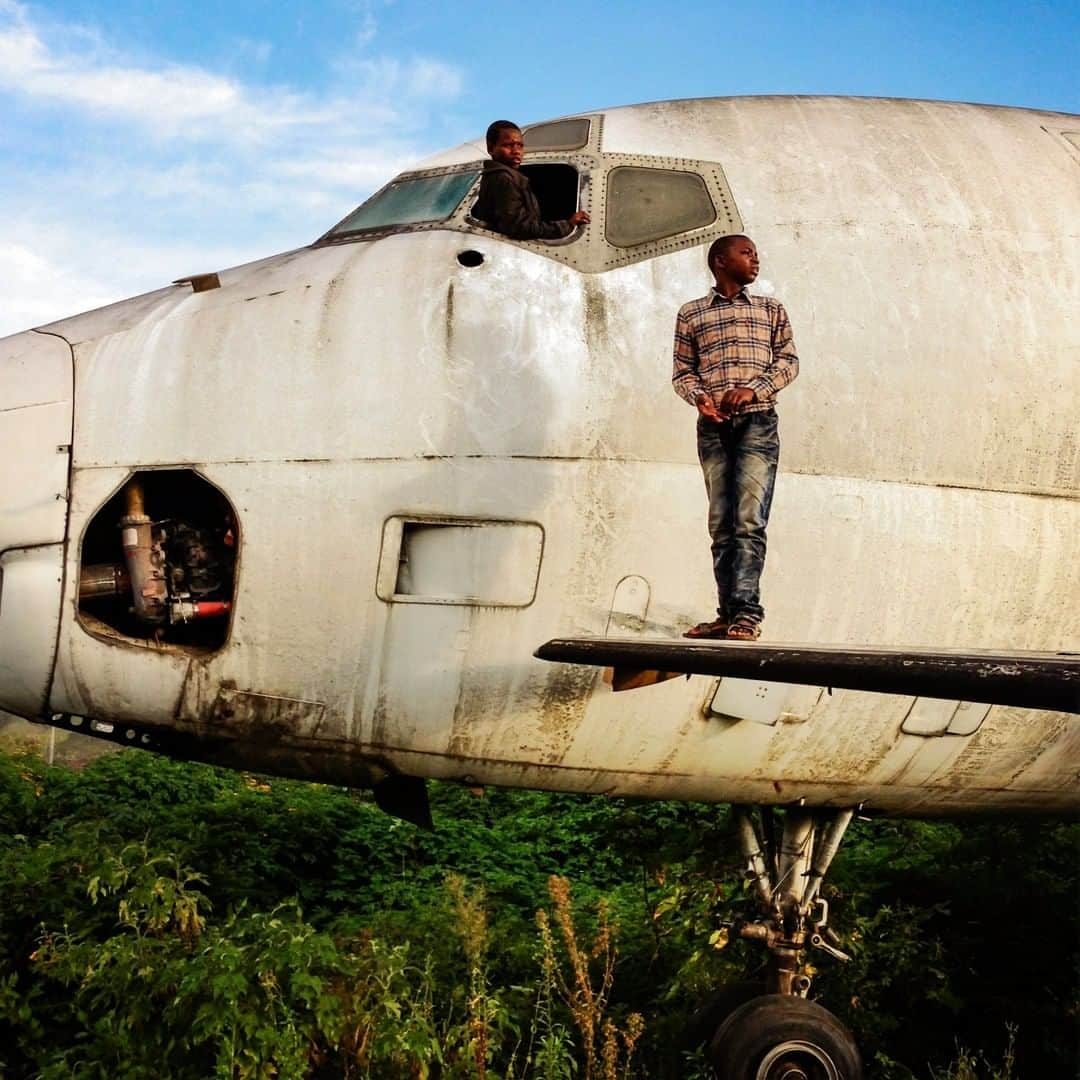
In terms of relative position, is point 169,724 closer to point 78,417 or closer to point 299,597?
point 299,597

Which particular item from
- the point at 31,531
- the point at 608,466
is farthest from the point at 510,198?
the point at 31,531

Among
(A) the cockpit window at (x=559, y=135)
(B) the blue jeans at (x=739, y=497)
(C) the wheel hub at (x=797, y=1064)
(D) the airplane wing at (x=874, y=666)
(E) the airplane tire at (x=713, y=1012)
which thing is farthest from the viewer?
(E) the airplane tire at (x=713, y=1012)

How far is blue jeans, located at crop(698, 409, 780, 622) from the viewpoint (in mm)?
6312

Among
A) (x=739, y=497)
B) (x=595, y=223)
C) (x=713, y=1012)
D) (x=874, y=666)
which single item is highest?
(x=595, y=223)

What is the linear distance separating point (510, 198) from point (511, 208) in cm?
7

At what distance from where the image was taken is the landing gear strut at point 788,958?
684 centimetres

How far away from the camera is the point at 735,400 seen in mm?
6301

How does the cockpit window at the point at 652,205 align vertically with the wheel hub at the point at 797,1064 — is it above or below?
above

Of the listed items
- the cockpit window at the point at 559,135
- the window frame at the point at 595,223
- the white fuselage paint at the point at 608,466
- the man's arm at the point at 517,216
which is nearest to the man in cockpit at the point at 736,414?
the white fuselage paint at the point at 608,466

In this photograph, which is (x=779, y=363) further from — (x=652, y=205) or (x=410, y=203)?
(x=410, y=203)

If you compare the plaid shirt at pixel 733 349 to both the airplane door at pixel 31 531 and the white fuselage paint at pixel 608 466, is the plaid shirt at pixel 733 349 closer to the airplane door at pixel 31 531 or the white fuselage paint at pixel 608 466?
the white fuselage paint at pixel 608 466

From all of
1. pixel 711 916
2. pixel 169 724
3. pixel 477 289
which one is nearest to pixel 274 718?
pixel 169 724

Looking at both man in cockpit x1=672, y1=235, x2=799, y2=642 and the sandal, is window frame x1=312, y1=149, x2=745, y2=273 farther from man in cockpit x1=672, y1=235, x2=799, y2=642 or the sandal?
the sandal

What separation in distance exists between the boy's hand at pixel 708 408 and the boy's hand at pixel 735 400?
46 mm
